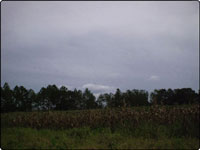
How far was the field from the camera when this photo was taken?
20.7 feet

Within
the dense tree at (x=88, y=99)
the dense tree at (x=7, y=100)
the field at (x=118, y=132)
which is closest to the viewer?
the field at (x=118, y=132)

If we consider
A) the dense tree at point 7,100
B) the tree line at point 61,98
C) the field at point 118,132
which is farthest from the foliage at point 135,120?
the dense tree at point 7,100

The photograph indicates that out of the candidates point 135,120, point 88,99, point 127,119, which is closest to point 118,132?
point 135,120

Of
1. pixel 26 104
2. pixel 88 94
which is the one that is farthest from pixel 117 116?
pixel 88 94

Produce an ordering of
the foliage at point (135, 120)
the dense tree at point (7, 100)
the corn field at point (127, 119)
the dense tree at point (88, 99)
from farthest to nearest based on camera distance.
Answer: the dense tree at point (88, 99) < the dense tree at point (7, 100) < the corn field at point (127, 119) < the foliage at point (135, 120)

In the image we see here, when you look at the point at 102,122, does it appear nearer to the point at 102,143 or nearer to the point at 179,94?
the point at 102,143

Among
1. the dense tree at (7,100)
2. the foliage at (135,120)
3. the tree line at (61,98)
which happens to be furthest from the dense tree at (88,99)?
the foliage at (135,120)

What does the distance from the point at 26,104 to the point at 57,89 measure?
13076 mm

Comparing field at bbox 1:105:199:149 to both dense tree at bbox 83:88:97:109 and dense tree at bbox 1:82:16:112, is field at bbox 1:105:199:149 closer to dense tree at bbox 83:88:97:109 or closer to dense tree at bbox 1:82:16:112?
dense tree at bbox 1:82:16:112

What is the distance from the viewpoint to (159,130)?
7.94 m

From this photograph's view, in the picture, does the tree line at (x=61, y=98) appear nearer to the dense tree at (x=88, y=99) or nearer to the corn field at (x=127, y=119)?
the dense tree at (x=88, y=99)

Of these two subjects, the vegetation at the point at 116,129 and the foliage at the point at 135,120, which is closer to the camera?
the vegetation at the point at 116,129

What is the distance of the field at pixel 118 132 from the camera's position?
632 centimetres

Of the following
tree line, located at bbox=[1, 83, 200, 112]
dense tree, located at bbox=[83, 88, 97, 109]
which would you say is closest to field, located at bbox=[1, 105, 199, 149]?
tree line, located at bbox=[1, 83, 200, 112]
